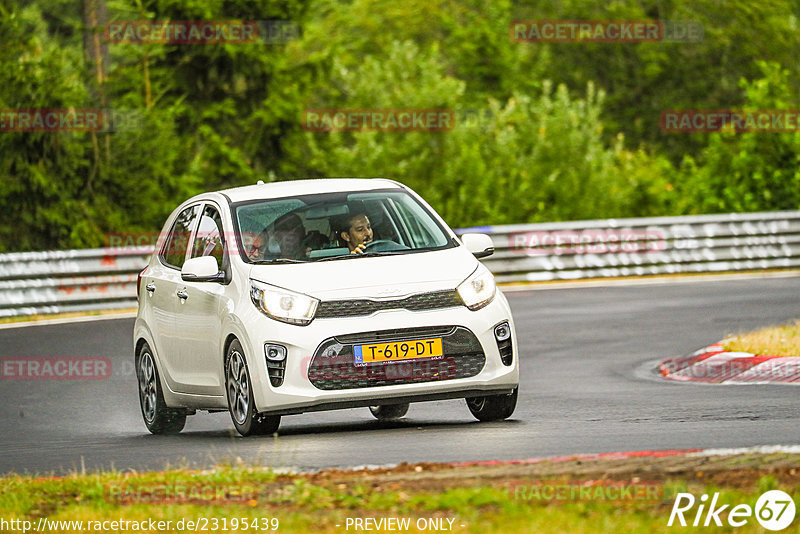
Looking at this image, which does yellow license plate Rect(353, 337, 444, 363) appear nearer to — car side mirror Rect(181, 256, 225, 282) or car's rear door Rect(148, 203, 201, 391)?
car side mirror Rect(181, 256, 225, 282)

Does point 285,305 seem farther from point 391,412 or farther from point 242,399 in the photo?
point 391,412

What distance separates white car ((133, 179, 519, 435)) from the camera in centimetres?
1004

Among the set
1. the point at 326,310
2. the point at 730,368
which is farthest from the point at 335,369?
the point at 730,368

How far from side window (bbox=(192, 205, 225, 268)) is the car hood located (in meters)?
0.73

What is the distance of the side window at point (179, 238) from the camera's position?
1190cm

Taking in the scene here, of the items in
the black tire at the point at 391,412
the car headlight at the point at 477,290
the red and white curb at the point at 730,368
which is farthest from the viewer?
the red and white curb at the point at 730,368

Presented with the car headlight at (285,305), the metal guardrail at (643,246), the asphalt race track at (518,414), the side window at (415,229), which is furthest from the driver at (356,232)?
the metal guardrail at (643,246)

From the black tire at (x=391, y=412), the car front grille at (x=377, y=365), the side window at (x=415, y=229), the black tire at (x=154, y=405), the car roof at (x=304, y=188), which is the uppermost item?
the car roof at (x=304, y=188)

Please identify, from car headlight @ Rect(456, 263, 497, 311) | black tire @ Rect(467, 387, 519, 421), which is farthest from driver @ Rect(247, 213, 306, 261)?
black tire @ Rect(467, 387, 519, 421)

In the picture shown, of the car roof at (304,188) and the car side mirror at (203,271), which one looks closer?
the car side mirror at (203,271)

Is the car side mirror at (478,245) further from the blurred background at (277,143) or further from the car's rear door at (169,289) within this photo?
the blurred background at (277,143)

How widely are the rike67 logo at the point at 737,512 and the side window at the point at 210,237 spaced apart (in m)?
5.12

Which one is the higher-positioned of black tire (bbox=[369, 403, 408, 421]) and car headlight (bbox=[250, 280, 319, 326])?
car headlight (bbox=[250, 280, 319, 326])

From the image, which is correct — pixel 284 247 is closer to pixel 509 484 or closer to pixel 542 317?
pixel 509 484
